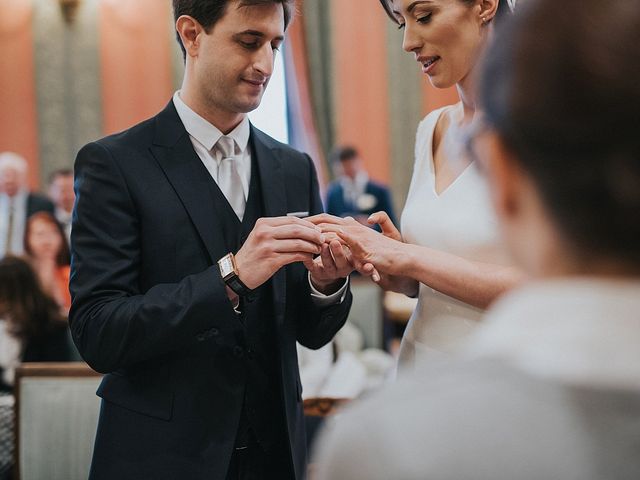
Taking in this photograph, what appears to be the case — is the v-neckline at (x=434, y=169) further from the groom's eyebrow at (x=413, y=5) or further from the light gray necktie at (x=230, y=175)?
the light gray necktie at (x=230, y=175)

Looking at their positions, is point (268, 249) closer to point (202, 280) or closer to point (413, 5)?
point (202, 280)

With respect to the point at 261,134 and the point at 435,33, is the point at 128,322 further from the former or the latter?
the point at 435,33

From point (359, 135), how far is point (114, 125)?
256cm

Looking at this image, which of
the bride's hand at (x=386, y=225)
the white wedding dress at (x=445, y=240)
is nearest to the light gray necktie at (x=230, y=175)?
the bride's hand at (x=386, y=225)

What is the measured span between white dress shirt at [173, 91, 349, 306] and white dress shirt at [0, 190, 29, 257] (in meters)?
5.69

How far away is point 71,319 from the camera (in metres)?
1.87

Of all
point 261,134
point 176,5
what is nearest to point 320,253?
point 261,134

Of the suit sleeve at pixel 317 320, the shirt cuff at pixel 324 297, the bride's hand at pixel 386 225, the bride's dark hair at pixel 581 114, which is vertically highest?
the bride's dark hair at pixel 581 114

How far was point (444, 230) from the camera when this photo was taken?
2.01 m

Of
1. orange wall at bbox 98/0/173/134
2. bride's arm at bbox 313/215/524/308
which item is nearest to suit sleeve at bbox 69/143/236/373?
bride's arm at bbox 313/215/524/308

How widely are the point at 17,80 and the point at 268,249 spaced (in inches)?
309

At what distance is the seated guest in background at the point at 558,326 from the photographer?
0.66m

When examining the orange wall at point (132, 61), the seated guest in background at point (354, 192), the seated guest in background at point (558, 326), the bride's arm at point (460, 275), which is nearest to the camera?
the seated guest in background at point (558, 326)

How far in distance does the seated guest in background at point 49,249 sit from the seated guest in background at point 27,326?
4.74ft
